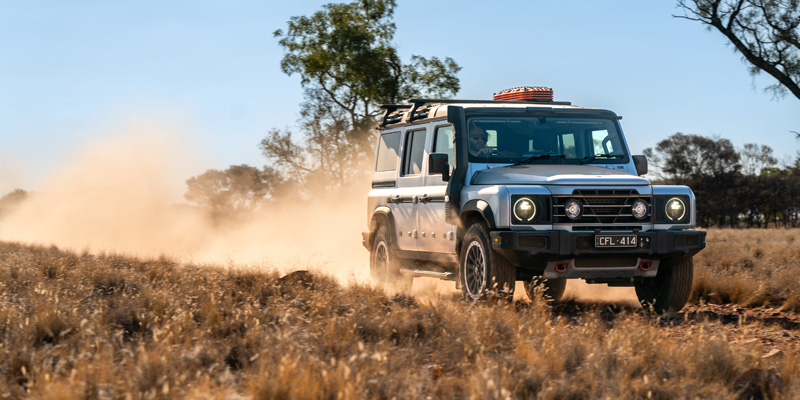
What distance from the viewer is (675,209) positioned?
8.95m

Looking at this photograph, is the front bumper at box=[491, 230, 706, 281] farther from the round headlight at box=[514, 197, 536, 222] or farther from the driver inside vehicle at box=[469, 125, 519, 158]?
the driver inside vehicle at box=[469, 125, 519, 158]

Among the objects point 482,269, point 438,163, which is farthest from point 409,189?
point 482,269

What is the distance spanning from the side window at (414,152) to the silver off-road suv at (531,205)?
14 millimetres

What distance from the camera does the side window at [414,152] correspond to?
1062 cm

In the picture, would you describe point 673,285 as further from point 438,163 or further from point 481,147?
point 438,163

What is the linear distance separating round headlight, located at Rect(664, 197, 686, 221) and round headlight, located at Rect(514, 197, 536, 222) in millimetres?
1435

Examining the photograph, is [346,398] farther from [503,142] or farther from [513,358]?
[503,142]

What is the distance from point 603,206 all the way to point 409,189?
2.81 metres

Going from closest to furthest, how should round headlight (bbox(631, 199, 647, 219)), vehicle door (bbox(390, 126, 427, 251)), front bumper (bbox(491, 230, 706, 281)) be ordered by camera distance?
1. front bumper (bbox(491, 230, 706, 281))
2. round headlight (bbox(631, 199, 647, 219))
3. vehicle door (bbox(390, 126, 427, 251))

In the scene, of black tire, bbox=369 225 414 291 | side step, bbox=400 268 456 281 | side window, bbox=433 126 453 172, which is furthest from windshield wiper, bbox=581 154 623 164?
black tire, bbox=369 225 414 291

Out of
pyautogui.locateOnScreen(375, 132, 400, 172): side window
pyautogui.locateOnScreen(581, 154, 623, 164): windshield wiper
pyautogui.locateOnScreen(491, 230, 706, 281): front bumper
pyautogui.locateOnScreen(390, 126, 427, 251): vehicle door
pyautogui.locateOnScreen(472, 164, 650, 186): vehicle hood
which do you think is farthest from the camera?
pyautogui.locateOnScreen(375, 132, 400, 172): side window

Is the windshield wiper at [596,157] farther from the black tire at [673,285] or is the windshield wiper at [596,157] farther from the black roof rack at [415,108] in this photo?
the black tire at [673,285]

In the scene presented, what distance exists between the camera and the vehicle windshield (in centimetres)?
962

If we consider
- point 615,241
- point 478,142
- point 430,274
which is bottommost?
point 430,274
